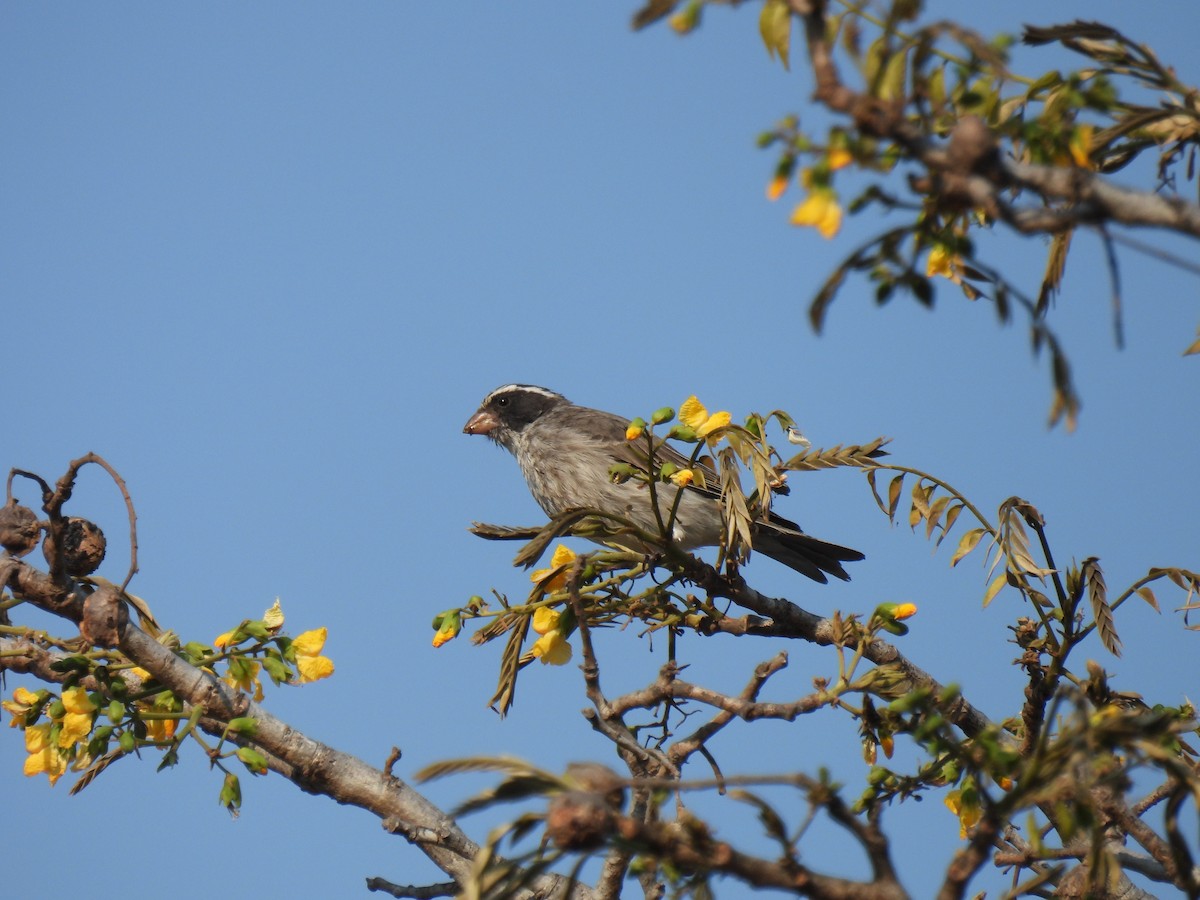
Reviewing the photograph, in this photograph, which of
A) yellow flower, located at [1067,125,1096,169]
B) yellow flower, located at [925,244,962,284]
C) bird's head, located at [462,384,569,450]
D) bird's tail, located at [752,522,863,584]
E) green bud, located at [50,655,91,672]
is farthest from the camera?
bird's head, located at [462,384,569,450]

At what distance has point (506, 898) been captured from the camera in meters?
2.12

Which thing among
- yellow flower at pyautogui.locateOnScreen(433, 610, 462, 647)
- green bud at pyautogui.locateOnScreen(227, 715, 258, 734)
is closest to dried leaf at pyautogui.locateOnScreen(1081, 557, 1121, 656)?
yellow flower at pyautogui.locateOnScreen(433, 610, 462, 647)

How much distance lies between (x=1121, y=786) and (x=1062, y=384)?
611 millimetres

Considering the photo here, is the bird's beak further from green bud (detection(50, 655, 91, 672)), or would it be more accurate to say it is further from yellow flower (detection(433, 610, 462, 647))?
green bud (detection(50, 655, 91, 672))

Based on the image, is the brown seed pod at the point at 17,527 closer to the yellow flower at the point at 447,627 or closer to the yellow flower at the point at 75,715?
the yellow flower at the point at 75,715

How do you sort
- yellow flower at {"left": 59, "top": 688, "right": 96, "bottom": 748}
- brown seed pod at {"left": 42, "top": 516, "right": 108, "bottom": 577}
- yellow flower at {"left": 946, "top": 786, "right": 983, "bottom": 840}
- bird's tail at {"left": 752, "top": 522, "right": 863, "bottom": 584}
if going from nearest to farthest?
yellow flower at {"left": 946, "top": 786, "right": 983, "bottom": 840}
yellow flower at {"left": 59, "top": 688, "right": 96, "bottom": 748}
brown seed pod at {"left": 42, "top": 516, "right": 108, "bottom": 577}
bird's tail at {"left": 752, "top": 522, "right": 863, "bottom": 584}

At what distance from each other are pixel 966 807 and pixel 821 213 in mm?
2180

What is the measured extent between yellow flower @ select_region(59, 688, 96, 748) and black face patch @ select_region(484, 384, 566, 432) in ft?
20.8

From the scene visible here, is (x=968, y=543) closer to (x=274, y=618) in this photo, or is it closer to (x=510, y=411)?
(x=274, y=618)

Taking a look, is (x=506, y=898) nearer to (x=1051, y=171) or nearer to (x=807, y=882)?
(x=807, y=882)

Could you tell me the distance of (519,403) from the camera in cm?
1005

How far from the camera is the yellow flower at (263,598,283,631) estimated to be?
3887 mm

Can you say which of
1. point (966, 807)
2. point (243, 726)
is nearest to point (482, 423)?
point (243, 726)

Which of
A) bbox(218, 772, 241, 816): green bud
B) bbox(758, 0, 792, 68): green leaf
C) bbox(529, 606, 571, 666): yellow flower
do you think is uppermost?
bbox(758, 0, 792, 68): green leaf
